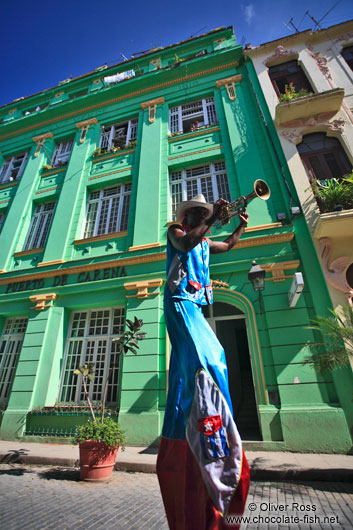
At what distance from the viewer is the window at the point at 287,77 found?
33.5ft

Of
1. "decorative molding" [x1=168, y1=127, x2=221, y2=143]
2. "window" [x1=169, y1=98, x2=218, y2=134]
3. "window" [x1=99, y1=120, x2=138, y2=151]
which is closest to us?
"decorative molding" [x1=168, y1=127, x2=221, y2=143]

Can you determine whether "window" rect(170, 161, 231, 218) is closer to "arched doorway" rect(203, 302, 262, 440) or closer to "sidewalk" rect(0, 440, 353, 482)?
"arched doorway" rect(203, 302, 262, 440)

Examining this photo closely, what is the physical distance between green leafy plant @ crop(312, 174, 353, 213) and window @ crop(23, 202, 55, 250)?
10.1 metres

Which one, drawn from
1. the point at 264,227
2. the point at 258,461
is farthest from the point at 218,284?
the point at 258,461

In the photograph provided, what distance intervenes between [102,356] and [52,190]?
779 centimetres

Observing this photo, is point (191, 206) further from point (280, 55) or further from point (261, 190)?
point (280, 55)

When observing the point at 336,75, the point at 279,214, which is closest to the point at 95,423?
the point at 279,214

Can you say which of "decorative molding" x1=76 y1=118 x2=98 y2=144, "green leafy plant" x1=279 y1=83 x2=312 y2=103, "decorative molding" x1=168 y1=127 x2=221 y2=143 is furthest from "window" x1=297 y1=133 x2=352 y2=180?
"decorative molding" x1=76 y1=118 x2=98 y2=144

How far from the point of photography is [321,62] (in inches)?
404

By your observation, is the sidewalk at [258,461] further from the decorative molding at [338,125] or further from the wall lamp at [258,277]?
the decorative molding at [338,125]

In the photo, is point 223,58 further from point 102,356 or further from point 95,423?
point 95,423

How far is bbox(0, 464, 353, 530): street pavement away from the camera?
9.18 feet

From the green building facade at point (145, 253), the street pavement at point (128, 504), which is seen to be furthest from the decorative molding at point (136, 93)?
the street pavement at point (128, 504)

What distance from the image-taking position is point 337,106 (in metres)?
8.75
